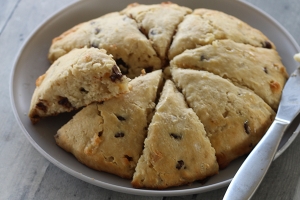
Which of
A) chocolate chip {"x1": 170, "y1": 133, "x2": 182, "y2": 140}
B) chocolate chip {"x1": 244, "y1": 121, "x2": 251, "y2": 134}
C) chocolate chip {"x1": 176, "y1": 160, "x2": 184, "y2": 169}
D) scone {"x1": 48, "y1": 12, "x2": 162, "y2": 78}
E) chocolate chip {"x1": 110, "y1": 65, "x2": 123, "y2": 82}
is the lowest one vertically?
chocolate chip {"x1": 176, "y1": 160, "x2": 184, "y2": 169}

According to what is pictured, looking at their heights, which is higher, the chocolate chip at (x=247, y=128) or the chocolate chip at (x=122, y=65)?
the chocolate chip at (x=122, y=65)

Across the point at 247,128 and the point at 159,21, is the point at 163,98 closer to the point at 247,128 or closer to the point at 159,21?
the point at 247,128

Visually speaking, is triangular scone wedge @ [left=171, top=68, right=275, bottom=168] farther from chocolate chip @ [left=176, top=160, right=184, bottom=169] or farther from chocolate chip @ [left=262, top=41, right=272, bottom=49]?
chocolate chip @ [left=262, top=41, right=272, bottom=49]

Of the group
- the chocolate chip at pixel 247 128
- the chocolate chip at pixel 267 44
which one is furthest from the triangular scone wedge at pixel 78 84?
the chocolate chip at pixel 267 44

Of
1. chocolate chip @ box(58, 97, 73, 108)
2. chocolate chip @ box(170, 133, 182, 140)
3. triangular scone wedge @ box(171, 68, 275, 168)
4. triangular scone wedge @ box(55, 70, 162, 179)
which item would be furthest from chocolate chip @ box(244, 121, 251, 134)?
chocolate chip @ box(58, 97, 73, 108)

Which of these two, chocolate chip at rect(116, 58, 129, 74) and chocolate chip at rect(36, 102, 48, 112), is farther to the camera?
chocolate chip at rect(116, 58, 129, 74)

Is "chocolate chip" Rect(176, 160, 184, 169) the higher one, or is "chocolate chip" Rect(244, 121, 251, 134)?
"chocolate chip" Rect(244, 121, 251, 134)

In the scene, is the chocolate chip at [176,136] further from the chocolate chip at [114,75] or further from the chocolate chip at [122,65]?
the chocolate chip at [122,65]

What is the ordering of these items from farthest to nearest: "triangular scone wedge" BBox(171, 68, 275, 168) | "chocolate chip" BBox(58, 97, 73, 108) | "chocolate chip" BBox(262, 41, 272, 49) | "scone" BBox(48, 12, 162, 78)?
"chocolate chip" BBox(262, 41, 272, 49)
"scone" BBox(48, 12, 162, 78)
"chocolate chip" BBox(58, 97, 73, 108)
"triangular scone wedge" BBox(171, 68, 275, 168)
